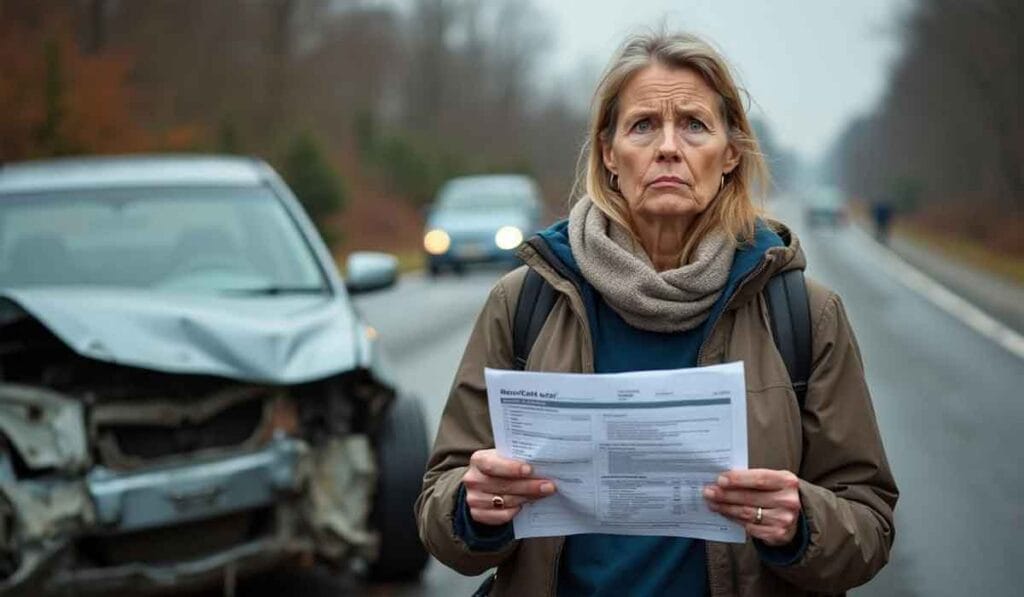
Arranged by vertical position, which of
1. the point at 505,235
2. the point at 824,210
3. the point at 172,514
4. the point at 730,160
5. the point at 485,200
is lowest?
the point at 824,210

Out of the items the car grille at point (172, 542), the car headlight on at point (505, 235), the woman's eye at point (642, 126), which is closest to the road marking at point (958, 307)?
the car headlight on at point (505, 235)

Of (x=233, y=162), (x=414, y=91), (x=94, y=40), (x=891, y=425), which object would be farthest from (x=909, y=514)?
(x=414, y=91)

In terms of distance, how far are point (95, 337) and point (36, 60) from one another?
23110 millimetres

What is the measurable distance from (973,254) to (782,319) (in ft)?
127

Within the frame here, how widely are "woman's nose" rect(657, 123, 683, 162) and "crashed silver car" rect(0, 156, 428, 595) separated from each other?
278 centimetres

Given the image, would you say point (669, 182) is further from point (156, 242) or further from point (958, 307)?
point (958, 307)

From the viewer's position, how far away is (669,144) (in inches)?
110

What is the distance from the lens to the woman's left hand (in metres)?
2.51

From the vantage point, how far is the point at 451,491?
275 centimetres

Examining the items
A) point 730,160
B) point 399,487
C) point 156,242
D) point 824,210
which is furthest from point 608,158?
point 824,210

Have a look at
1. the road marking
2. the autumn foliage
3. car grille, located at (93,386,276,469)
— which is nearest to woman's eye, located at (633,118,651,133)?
car grille, located at (93,386,276,469)

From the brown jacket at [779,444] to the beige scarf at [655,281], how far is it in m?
0.05

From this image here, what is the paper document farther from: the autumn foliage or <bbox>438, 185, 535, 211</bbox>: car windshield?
<bbox>438, 185, 535, 211</bbox>: car windshield

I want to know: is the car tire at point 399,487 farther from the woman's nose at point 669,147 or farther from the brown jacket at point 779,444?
the woman's nose at point 669,147
